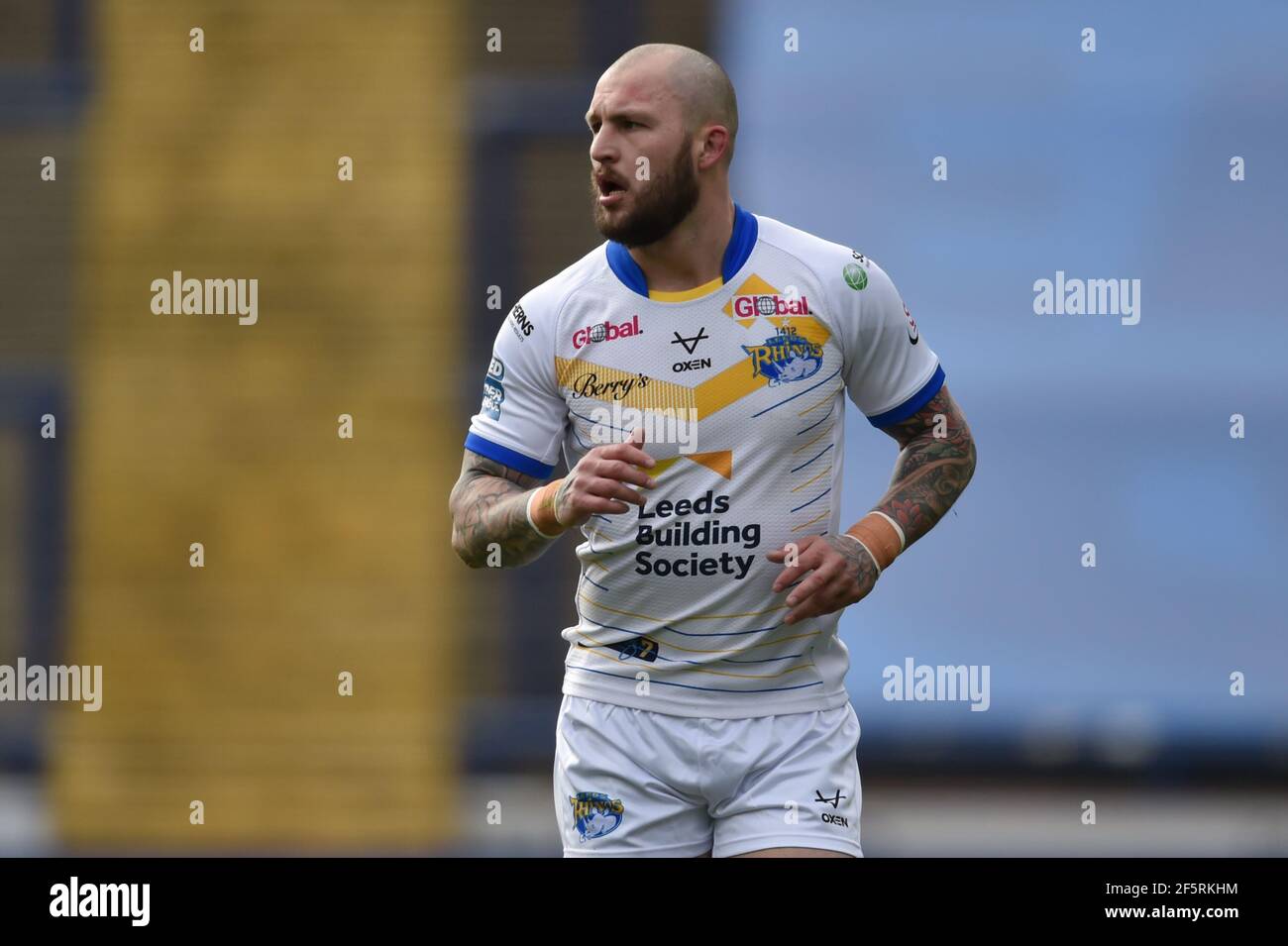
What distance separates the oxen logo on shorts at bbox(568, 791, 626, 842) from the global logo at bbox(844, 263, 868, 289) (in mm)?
1324

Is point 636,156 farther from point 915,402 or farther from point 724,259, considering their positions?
point 915,402

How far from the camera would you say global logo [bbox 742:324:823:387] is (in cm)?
400

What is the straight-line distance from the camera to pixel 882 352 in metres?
4.14

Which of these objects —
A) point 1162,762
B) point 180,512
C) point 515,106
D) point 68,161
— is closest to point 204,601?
point 180,512

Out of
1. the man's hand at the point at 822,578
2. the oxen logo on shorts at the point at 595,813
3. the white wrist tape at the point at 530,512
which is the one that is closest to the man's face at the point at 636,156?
the white wrist tape at the point at 530,512

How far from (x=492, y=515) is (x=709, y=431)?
53cm

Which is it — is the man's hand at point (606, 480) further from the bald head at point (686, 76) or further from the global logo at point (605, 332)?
the bald head at point (686, 76)

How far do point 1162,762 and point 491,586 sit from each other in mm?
3465

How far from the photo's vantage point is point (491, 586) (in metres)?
8.63

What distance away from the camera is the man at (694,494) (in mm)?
3953

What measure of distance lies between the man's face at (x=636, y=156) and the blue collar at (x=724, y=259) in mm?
124

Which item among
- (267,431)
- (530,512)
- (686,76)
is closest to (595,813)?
(530,512)

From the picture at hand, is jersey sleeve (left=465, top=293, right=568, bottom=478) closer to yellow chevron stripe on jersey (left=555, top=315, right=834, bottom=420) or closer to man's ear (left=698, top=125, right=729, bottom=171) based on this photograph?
yellow chevron stripe on jersey (left=555, top=315, right=834, bottom=420)
